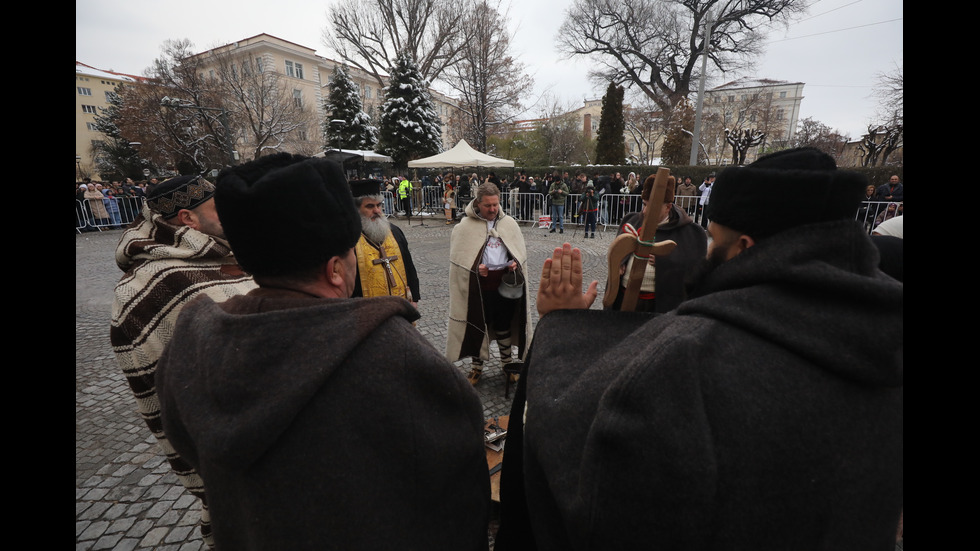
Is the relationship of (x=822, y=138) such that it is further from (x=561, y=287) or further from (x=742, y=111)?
(x=561, y=287)

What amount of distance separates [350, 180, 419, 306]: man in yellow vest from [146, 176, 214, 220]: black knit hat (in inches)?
43.0

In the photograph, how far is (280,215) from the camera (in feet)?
3.58

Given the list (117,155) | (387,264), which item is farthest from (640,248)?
(117,155)

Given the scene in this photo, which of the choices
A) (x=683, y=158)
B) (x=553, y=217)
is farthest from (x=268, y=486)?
(x=683, y=158)

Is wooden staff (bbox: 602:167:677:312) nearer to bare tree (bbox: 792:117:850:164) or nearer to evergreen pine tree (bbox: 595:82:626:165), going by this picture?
evergreen pine tree (bbox: 595:82:626:165)

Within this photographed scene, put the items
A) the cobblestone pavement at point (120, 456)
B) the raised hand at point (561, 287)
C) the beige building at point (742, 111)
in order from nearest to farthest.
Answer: the raised hand at point (561, 287)
the cobblestone pavement at point (120, 456)
the beige building at point (742, 111)

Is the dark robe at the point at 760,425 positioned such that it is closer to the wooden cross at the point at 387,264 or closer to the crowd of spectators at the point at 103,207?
the wooden cross at the point at 387,264

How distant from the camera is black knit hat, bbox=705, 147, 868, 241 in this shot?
3.47 feet

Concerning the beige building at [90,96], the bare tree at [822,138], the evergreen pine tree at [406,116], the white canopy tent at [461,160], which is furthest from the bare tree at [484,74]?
the beige building at [90,96]

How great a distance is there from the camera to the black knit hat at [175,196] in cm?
232

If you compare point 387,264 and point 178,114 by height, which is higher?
point 178,114

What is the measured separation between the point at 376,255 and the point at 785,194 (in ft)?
9.65

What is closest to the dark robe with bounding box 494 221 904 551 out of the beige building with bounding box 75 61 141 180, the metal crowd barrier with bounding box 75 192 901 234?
the metal crowd barrier with bounding box 75 192 901 234

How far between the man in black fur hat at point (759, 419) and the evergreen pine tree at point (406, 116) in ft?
86.9
